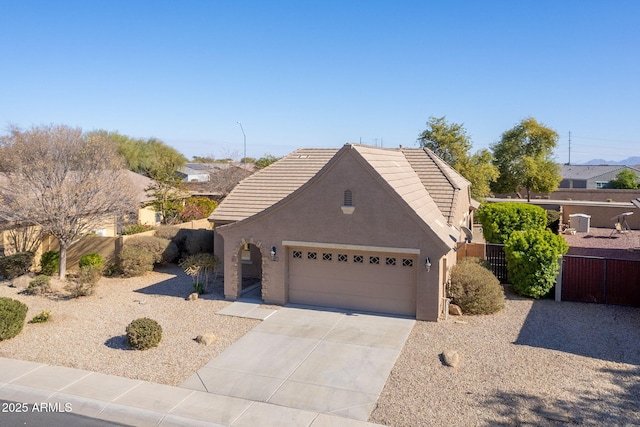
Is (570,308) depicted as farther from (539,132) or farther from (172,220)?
(539,132)

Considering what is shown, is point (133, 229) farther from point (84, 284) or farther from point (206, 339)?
point (206, 339)

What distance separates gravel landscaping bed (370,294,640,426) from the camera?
9688mm

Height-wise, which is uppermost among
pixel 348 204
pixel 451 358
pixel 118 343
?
pixel 348 204

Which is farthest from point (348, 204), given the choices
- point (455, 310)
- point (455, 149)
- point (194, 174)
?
point (194, 174)

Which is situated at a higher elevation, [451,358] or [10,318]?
[10,318]

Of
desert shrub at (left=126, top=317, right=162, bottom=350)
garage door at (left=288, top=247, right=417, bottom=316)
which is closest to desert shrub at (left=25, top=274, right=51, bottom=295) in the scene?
desert shrub at (left=126, top=317, right=162, bottom=350)

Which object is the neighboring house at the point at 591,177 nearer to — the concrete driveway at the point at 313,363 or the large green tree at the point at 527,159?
the large green tree at the point at 527,159

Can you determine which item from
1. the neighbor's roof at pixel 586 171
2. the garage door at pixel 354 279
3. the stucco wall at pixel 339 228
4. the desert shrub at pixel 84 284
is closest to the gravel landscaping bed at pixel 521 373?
the garage door at pixel 354 279

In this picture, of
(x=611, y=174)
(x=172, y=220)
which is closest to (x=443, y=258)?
(x=172, y=220)

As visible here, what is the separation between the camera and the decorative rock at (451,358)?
11930 mm

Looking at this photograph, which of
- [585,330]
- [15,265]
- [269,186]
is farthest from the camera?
[269,186]

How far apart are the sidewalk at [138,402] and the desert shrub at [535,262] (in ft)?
34.2

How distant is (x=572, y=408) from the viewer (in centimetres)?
987

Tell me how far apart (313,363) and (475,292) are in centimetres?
642
